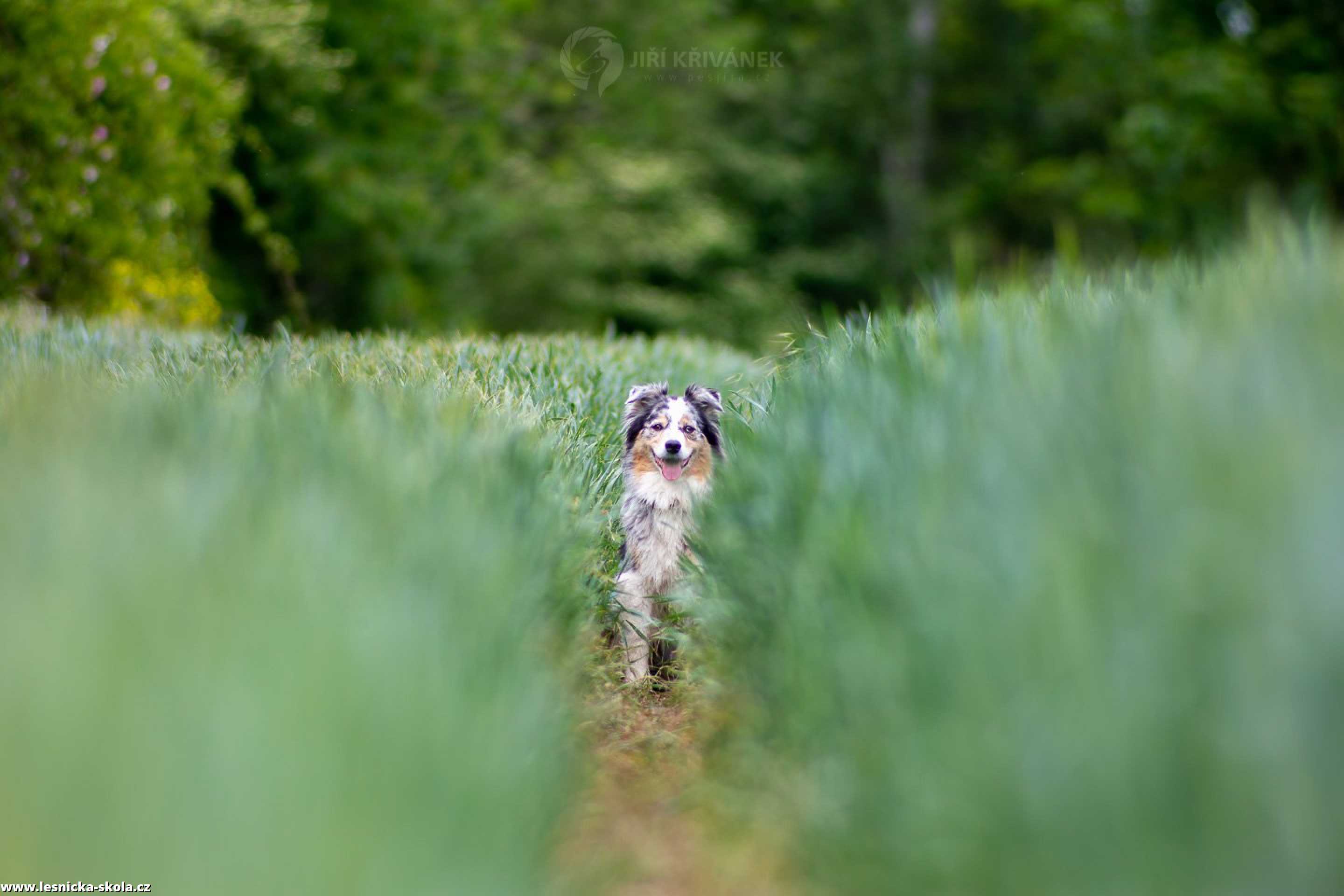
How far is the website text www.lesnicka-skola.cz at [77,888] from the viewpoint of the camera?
6.06ft

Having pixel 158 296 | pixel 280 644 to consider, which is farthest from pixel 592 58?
pixel 280 644

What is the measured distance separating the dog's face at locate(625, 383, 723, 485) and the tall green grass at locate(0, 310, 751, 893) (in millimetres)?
997

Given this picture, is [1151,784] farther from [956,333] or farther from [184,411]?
[184,411]

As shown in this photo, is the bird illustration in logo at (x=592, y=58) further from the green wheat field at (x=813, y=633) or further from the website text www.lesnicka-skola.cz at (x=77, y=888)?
the website text www.lesnicka-skola.cz at (x=77, y=888)

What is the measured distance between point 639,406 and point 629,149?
65.1ft

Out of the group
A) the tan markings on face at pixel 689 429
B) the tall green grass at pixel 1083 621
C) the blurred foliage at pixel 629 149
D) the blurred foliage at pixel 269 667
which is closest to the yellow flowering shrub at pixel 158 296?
the blurred foliage at pixel 629 149

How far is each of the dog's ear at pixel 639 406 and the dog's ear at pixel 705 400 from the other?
0.11m

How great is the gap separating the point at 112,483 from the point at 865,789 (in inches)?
73.3

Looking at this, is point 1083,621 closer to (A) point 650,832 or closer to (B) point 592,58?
(A) point 650,832

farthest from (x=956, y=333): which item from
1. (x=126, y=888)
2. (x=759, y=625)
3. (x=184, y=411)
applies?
(x=126, y=888)

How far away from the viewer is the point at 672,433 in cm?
488

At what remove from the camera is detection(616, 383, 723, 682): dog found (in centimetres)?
460

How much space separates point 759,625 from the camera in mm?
3502

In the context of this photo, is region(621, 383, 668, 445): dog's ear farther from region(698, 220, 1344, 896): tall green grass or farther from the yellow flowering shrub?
the yellow flowering shrub
